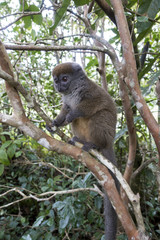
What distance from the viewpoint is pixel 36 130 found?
2105mm

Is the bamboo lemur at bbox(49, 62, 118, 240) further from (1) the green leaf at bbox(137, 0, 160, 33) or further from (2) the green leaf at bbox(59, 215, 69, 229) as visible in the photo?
(1) the green leaf at bbox(137, 0, 160, 33)

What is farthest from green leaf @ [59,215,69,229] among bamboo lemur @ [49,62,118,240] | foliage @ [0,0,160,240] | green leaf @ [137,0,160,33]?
green leaf @ [137,0,160,33]

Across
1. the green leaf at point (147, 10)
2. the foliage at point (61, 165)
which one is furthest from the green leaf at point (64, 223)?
the green leaf at point (147, 10)

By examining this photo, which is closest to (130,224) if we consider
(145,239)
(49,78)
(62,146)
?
(145,239)

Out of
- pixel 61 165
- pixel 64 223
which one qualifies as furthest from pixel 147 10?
pixel 61 165

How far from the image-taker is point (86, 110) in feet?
10.8

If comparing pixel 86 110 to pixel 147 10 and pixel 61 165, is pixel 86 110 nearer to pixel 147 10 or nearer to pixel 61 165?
pixel 147 10

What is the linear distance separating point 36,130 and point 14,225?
2.45 metres

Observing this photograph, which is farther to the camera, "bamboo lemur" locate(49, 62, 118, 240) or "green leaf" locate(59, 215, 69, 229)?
"bamboo lemur" locate(49, 62, 118, 240)

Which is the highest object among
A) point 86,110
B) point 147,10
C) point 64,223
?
point 147,10

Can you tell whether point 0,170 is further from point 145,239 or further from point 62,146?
point 145,239

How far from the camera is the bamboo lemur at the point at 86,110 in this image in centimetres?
319

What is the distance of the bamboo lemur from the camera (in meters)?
3.19

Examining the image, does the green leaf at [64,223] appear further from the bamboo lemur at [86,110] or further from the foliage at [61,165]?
the bamboo lemur at [86,110]
